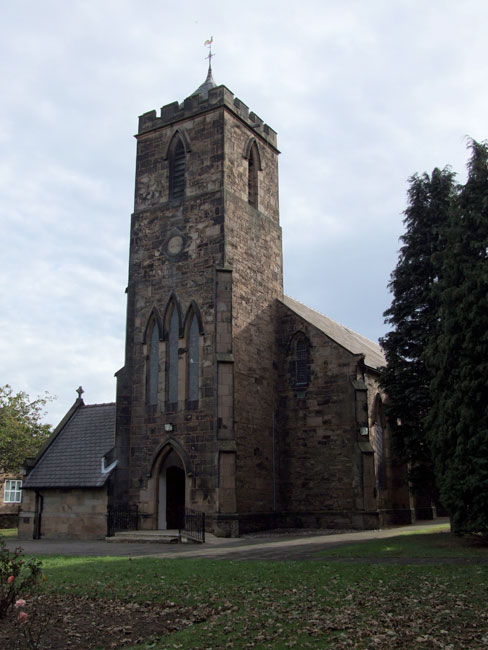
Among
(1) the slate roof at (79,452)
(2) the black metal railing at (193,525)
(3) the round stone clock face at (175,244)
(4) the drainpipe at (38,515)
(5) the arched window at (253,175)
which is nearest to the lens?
(2) the black metal railing at (193,525)

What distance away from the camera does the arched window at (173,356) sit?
24859 mm

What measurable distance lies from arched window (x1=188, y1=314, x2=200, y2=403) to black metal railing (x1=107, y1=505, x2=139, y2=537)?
4742 mm

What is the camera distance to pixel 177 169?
90.4 ft

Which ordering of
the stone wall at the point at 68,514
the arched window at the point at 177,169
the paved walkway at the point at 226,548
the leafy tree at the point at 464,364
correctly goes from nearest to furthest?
the paved walkway at the point at 226,548 < the leafy tree at the point at 464,364 < the stone wall at the point at 68,514 < the arched window at the point at 177,169

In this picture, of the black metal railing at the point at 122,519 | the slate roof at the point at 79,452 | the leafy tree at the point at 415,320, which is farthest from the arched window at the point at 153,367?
the leafy tree at the point at 415,320

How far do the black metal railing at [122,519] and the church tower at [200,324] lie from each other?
0.31 metres

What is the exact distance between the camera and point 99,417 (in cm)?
2816

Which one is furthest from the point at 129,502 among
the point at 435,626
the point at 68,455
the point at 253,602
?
the point at 435,626

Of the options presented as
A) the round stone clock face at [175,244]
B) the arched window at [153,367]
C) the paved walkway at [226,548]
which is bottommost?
the paved walkway at [226,548]

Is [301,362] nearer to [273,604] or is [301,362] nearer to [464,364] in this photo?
[464,364]

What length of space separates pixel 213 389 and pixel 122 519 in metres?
5.96

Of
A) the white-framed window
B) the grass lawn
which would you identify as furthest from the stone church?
the white-framed window

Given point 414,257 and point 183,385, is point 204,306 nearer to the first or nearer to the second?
point 183,385

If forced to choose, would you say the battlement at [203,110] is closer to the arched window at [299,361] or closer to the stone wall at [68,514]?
the arched window at [299,361]
